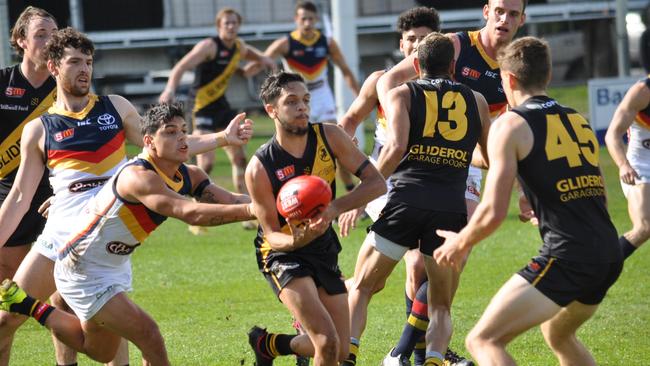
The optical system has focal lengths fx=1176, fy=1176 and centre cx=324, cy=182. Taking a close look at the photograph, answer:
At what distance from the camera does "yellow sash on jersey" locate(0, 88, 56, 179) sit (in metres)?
8.74

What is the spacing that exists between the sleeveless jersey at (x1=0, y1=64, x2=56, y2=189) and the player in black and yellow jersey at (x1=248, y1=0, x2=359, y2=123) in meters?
8.04

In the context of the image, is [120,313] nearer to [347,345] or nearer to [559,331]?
[347,345]

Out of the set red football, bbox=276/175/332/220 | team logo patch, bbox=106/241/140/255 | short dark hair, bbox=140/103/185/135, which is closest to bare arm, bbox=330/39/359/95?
short dark hair, bbox=140/103/185/135

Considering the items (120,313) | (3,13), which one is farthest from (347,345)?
(3,13)

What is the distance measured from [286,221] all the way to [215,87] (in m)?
9.38

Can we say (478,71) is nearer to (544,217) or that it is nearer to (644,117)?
(644,117)

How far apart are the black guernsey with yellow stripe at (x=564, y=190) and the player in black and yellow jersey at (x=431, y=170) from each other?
142cm

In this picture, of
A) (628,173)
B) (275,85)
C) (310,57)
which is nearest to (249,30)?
(310,57)

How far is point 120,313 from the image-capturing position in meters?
7.09

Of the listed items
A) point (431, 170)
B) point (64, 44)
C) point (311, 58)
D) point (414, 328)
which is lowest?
point (414, 328)

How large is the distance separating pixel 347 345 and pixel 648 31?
2445cm

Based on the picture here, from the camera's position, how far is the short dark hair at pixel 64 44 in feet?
25.3

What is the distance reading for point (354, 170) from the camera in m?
7.22

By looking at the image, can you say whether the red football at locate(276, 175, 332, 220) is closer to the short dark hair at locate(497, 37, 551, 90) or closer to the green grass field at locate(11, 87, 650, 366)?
the short dark hair at locate(497, 37, 551, 90)
